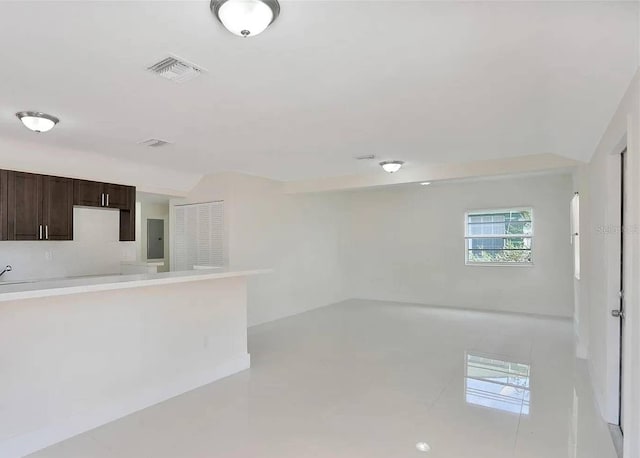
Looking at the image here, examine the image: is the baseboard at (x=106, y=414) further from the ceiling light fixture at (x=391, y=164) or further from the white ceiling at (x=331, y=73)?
the ceiling light fixture at (x=391, y=164)

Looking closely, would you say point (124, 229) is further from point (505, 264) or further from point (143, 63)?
point (505, 264)

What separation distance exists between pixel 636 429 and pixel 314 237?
6293 mm

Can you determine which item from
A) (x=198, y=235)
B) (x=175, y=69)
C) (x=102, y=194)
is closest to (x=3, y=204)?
(x=102, y=194)

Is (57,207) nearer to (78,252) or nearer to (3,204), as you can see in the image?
(3,204)

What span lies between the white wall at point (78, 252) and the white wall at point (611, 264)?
5.82 metres

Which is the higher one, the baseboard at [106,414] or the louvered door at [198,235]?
the louvered door at [198,235]

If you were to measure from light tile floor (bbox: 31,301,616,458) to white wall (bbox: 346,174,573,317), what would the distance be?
1894 mm

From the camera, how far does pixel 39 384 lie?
2.58 m

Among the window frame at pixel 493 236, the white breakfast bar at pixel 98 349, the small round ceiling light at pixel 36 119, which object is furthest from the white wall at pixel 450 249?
the small round ceiling light at pixel 36 119

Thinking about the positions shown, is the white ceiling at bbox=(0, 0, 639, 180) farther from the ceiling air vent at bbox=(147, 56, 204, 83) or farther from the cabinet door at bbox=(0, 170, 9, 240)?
the cabinet door at bbox=(0, 170, 9, 240)

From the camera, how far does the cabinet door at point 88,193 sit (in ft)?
15.5

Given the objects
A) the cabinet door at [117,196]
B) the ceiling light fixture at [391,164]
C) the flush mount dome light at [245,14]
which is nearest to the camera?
the flush mount dome light at [245,14]

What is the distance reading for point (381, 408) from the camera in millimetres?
3117

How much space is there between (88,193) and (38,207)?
22.5 inches
